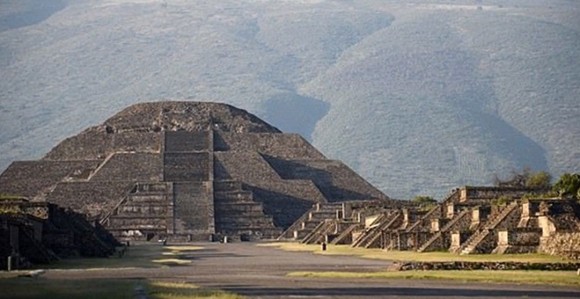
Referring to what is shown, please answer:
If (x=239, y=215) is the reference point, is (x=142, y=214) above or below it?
above

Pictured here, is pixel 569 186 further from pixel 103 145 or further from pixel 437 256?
pixel 103 145

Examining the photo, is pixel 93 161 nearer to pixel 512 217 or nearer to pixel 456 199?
pixel 456 199

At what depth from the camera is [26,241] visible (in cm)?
4078

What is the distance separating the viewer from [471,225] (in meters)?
49.8

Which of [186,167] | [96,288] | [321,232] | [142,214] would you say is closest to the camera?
[96,288]

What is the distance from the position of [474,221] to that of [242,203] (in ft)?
125

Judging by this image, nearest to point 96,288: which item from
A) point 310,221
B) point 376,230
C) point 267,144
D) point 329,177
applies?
point 376,230

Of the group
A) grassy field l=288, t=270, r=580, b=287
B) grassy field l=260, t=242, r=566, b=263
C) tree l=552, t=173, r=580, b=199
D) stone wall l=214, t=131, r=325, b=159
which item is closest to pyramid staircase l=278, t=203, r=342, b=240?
stone wall l=214, t=131, r=325, b=159

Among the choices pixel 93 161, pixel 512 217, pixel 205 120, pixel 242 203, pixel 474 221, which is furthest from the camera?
pixel 205 120

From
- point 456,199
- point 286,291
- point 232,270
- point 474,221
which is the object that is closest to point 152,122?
point 456,199

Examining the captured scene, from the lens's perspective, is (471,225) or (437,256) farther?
(471,225)

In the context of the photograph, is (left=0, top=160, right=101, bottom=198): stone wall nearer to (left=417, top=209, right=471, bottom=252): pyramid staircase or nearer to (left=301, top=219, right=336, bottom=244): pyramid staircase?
(left=301, top=219, right=336, bottom=244): pyramid staircase

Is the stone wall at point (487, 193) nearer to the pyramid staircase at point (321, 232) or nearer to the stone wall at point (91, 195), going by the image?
the pyramid staircase at point (321, 232)

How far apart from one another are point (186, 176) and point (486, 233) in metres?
49.9
